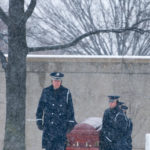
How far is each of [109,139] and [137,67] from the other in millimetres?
3636

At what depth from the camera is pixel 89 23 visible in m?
19.8

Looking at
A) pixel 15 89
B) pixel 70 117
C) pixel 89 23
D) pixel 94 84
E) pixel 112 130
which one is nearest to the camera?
pixel 112 130

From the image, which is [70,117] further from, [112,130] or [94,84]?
[94,84]

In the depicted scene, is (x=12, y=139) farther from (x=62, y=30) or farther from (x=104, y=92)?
(x=62, y=30)

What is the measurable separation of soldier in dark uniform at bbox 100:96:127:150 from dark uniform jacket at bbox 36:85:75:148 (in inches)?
22.9

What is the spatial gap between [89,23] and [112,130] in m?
12.2

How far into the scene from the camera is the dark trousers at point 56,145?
7.85 metres

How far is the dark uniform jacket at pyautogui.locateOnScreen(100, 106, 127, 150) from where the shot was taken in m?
7.92

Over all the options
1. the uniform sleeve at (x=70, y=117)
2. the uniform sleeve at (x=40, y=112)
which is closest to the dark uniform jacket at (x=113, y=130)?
the uniform sleeve at (x=70, y=117)

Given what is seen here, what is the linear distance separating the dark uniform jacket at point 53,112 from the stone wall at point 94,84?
3253 millimetres

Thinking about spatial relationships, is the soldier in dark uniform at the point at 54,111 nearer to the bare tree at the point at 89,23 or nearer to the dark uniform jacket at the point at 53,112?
the dark uniform jacket at the point at 53,112

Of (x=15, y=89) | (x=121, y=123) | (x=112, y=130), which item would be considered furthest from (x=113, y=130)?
(x=15, y=89)

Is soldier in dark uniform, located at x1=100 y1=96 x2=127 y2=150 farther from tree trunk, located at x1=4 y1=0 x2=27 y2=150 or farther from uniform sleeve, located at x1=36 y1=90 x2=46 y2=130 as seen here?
tree trunk, located at x1=4 y1=0 x2=27 y2=150

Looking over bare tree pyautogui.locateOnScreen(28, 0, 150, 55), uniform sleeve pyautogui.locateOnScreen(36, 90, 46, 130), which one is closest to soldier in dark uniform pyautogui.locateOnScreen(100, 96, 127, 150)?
uniform sleeve pyautogui.locateOnScreen(36, 90, 46, 130)
